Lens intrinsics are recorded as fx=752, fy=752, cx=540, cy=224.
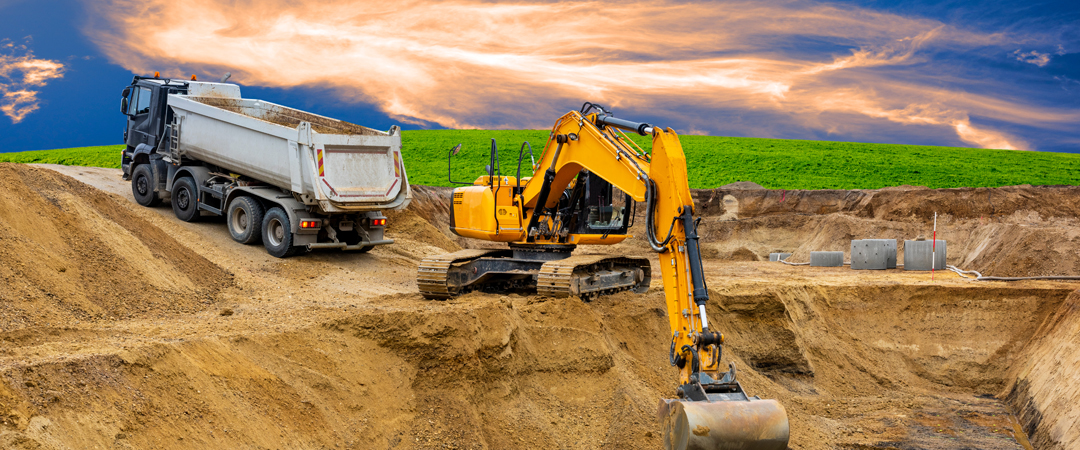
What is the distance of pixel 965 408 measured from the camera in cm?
1135

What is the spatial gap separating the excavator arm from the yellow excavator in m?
0.01

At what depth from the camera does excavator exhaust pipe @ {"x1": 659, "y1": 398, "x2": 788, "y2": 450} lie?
605 centimetres

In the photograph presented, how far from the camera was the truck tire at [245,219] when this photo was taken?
1500 cm

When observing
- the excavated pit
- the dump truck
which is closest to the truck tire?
the dump truck

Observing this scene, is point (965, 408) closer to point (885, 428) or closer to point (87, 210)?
point (885, 428)

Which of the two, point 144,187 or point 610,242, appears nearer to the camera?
point 610,242

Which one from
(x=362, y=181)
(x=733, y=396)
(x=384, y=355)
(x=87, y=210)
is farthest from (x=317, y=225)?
(x=733, y=396)

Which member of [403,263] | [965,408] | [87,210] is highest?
[87,210]

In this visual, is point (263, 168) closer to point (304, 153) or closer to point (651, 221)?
point (304, 153)

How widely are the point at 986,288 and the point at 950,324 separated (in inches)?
38.5

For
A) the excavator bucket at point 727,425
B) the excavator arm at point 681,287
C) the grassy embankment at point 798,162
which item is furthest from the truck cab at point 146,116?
the grassy embankment at point 798,162

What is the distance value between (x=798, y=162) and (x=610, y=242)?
3839 cm

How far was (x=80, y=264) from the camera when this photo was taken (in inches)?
401

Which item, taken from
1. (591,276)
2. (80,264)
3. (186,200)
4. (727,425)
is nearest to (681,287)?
(727,425)
